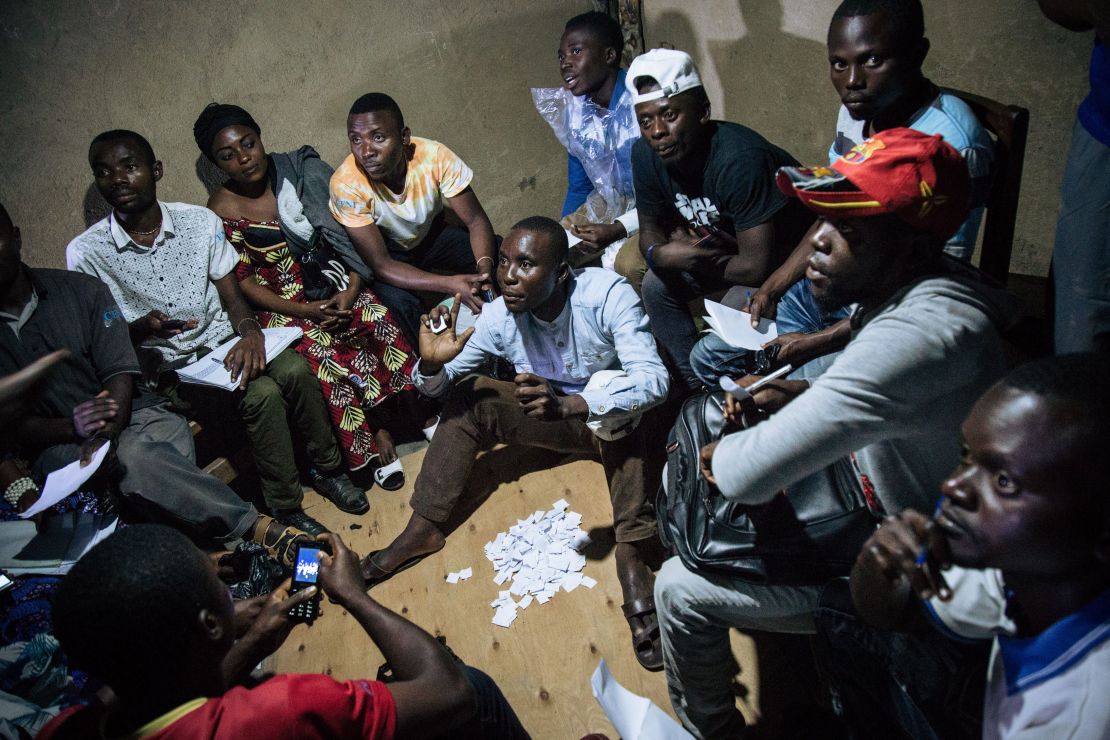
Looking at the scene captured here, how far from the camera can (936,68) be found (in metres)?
3.13

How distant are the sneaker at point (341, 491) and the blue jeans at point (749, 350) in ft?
6.09

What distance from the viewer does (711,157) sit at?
291 centimetres

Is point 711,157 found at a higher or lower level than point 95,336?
higher

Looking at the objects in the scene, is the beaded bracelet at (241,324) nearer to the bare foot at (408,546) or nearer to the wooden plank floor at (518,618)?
the wooden plank floor at (518,618)

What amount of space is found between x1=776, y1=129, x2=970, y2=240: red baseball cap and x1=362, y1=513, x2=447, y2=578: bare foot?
2256 millimetres

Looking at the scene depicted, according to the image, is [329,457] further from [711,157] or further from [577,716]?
[711,157]

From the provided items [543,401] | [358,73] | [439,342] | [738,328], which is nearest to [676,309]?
[738,328]

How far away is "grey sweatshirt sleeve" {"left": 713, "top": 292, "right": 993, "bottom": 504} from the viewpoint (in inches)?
56.1

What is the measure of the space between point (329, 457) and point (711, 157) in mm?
2430

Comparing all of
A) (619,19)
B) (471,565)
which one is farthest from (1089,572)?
(619,19)

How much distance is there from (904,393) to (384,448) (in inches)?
117

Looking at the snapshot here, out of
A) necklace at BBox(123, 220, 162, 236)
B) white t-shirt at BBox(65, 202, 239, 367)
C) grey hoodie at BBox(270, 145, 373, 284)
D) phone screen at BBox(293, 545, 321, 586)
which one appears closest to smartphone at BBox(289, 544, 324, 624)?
phone screen at BBox(293, 545, 321, 586)

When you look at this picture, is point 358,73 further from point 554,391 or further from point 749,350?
point 749,350

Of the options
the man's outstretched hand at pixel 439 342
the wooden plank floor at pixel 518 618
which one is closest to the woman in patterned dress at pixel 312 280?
the wooden plank floor at pixel 518 618
